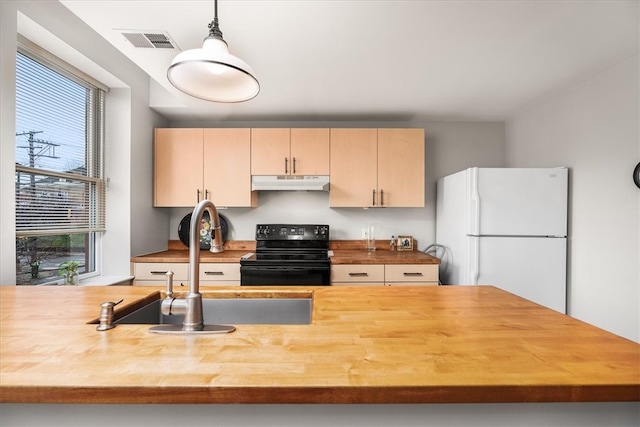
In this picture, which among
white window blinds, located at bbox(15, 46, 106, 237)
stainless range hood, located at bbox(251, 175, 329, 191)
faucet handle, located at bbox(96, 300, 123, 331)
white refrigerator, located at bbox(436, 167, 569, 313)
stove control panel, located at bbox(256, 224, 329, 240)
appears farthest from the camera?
stove control panel, located at bbox(256, 224, 329, 240)

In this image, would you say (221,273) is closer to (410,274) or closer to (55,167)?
(55,167)

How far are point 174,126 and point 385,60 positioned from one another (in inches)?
99.0

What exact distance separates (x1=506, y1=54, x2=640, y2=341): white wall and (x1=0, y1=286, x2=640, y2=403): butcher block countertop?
5.10 feet

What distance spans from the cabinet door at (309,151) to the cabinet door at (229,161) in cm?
47

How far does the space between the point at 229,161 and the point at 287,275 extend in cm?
132

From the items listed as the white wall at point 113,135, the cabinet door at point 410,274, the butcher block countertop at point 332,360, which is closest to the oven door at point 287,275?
the cabinet door at point 410,274

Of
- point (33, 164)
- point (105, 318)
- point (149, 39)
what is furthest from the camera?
point (33, 164)

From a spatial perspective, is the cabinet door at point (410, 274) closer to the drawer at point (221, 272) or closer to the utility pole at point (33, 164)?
the drawer at point (221, 272)

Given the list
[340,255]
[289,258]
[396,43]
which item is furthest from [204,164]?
[396,43]

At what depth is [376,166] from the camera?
121 inches

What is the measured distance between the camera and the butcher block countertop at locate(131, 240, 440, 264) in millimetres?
2750

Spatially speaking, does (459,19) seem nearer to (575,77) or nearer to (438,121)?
(575,77)

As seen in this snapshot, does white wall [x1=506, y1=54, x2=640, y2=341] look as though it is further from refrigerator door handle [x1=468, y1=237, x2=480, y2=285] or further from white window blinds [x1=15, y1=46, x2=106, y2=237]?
white window blinds [x1=15, y1=46, x2=106, y2=237]

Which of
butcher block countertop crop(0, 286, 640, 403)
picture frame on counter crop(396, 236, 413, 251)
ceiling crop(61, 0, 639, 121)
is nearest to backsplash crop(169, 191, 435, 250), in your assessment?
picture frame on counter crop(396, 236, 413, 251)
